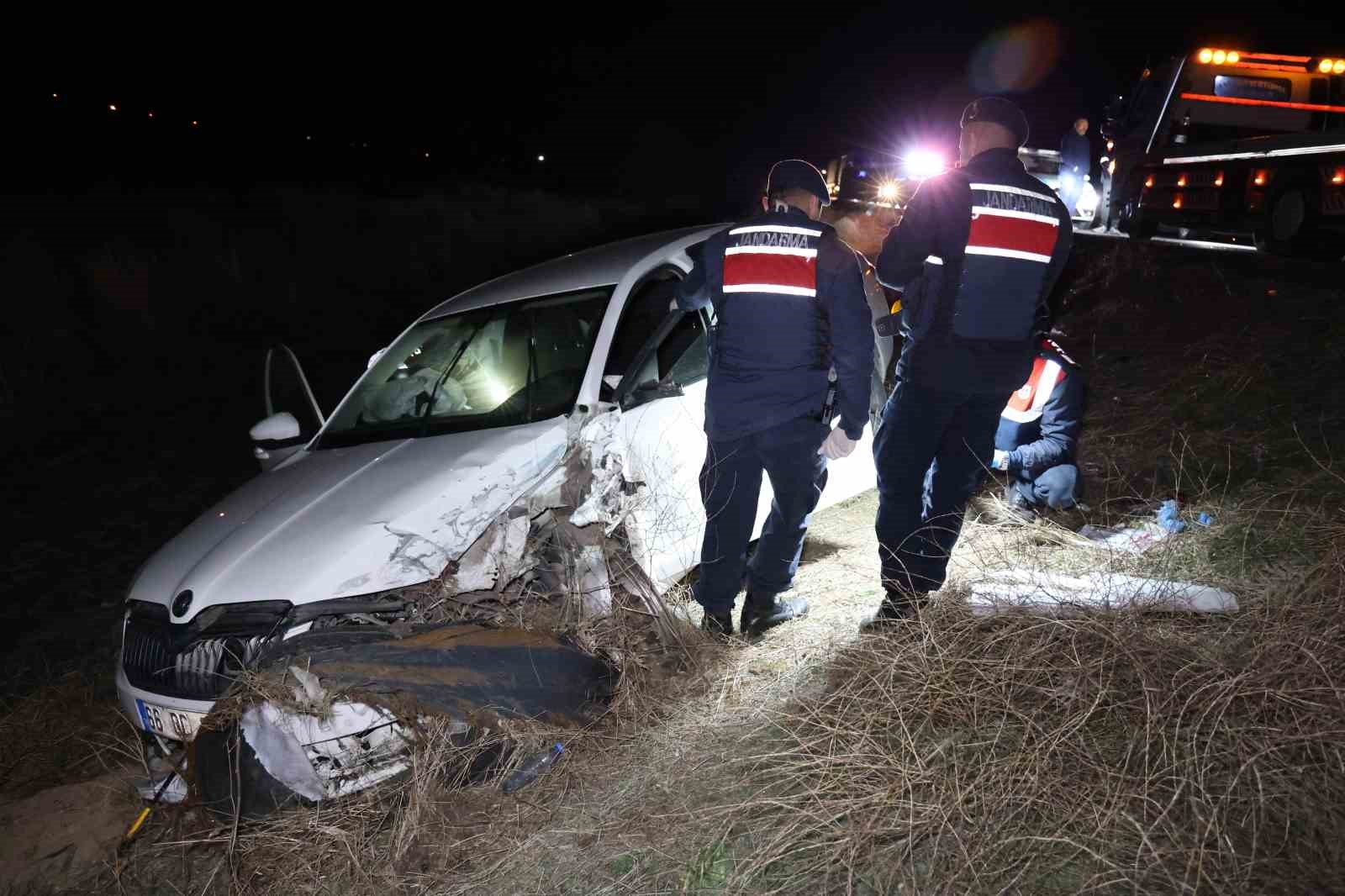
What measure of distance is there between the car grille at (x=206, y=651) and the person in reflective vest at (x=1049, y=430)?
326cm

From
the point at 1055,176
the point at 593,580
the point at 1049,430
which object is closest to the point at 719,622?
the point at 593,580

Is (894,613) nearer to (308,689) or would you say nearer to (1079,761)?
(1079,761)

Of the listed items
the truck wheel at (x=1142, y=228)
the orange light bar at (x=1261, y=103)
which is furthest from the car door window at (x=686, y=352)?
the orange light bar at (x=1261, y=103)

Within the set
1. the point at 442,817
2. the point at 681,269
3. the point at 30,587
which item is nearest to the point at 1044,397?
the point at 681,269

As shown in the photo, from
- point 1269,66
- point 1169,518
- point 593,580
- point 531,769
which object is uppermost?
point 1269,66

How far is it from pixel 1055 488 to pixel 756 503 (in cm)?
167

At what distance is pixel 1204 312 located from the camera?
577cm

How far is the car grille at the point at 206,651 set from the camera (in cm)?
262

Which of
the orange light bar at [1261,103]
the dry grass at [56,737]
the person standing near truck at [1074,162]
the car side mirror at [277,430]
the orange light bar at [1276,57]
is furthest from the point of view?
the person standing near truck at [1074,162]

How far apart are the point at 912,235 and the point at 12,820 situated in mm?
3879

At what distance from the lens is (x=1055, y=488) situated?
13.0ft

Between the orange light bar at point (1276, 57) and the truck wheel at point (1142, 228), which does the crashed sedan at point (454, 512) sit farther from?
the orange light bar at point (1276, 57)

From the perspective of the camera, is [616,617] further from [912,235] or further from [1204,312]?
[1204,312]

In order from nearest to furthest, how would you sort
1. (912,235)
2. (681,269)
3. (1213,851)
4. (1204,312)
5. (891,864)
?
(1213,851) → (891,864) → (912,235) → (681,269) → (1204,312)
